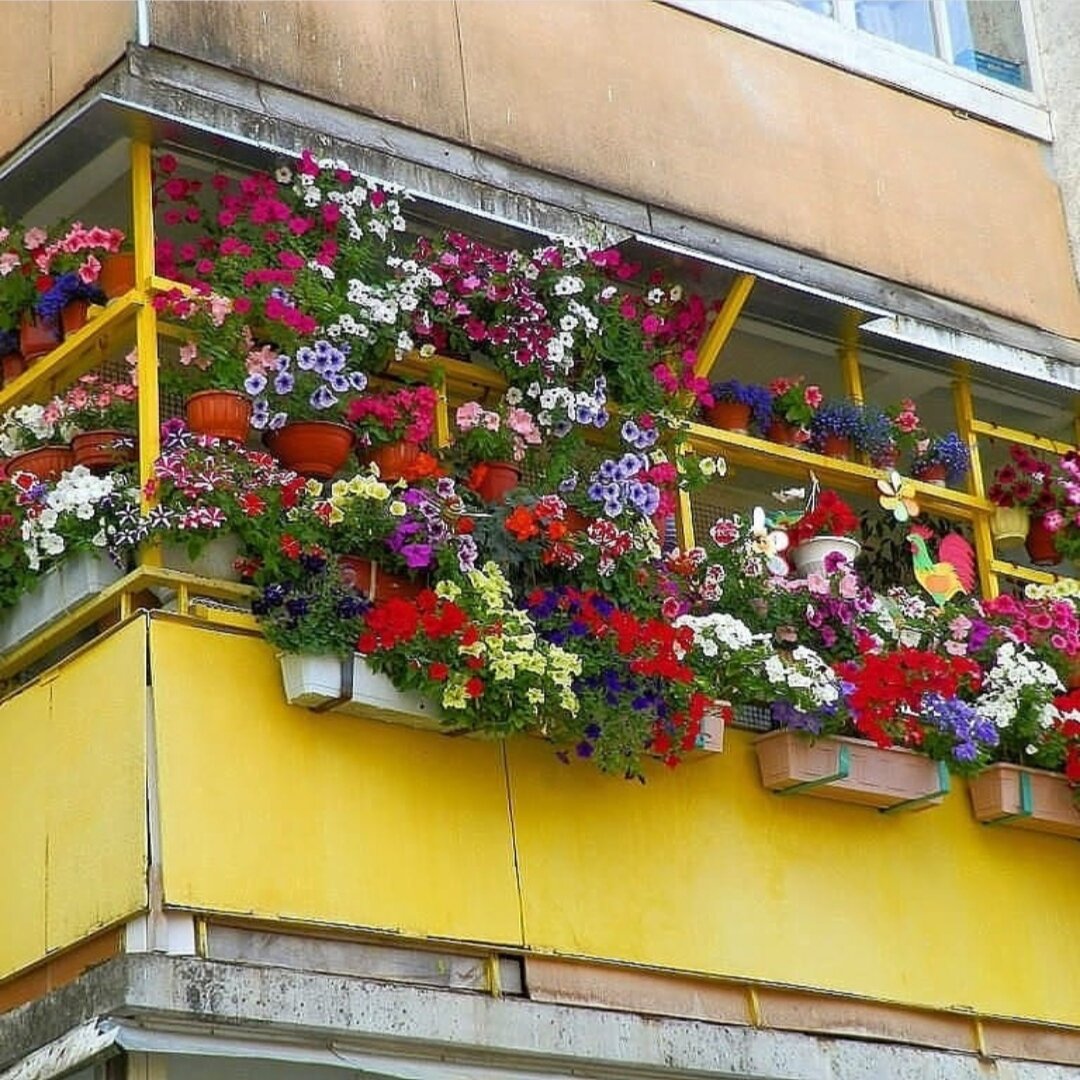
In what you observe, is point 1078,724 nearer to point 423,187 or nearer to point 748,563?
point 748,563

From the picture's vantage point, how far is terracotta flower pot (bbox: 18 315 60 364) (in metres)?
9.73

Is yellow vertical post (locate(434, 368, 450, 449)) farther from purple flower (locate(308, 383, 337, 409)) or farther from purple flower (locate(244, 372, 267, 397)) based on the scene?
purple flower (locate(244, 372, 267, 397))

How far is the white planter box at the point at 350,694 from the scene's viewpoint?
8.65m

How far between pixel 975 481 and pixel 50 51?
181 inches

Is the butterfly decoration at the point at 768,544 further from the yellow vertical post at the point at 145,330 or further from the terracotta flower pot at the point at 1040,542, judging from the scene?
the yellow vertical post at the point at 145,330

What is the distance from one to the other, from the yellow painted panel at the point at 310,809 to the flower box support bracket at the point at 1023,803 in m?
2.44

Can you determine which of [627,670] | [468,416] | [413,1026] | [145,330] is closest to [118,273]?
[145,330]

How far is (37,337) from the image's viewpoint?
9.75m

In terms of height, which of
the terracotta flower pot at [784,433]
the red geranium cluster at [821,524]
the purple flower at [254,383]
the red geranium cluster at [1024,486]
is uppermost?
the terracotta flower pot at [784,433]

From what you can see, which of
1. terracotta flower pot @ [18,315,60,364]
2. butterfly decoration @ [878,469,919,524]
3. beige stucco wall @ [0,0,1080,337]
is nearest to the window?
beige stucco wall @ [0,0,1080,337]

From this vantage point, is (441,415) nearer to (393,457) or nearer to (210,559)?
(393,457)

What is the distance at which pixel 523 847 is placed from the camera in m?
9.08

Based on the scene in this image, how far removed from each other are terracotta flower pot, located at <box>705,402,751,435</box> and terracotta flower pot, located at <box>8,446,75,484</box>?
2.91 m

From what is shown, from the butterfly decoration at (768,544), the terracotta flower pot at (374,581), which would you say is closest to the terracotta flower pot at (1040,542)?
the butterfly decoration at (768,544)
